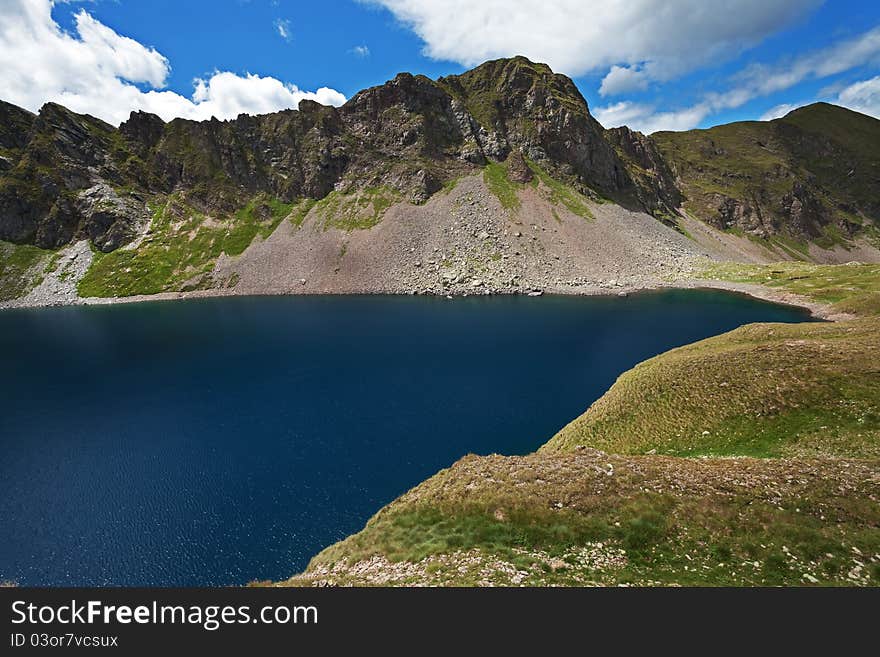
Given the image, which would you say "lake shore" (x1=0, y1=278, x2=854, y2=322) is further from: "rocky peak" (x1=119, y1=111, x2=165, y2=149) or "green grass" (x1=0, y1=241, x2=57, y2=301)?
"rocky peak" (x1=119, y1=111, x2=165, y2=149)

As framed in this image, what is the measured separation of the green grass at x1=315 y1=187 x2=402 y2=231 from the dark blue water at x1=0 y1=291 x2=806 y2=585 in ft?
271

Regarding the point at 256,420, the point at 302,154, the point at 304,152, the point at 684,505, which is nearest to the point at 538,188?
the point at 304,152

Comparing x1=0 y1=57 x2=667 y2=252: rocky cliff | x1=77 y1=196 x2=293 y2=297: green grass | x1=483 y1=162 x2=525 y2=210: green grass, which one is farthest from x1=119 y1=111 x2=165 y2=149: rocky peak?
x1=483 y1=162 x2=525 y2=210: green grass

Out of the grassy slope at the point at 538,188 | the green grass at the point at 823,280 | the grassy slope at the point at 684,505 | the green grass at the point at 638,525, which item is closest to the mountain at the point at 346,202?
the grassy slope at the point at 538,188

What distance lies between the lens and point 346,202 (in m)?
179

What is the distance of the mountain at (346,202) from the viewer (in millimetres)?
147500

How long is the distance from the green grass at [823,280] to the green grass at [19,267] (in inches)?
9964

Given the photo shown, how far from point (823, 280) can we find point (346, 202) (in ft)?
568

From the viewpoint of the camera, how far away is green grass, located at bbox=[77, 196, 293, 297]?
150 metres

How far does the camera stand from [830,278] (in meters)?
108

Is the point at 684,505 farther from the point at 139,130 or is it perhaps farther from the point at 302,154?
the point at 139,130

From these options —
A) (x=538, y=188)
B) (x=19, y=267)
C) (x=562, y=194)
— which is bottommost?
(x=19, y=267)

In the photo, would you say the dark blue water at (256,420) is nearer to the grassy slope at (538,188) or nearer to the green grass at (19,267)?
the green grass at (19,267)

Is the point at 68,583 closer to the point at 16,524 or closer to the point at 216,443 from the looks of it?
the point at 16,524
